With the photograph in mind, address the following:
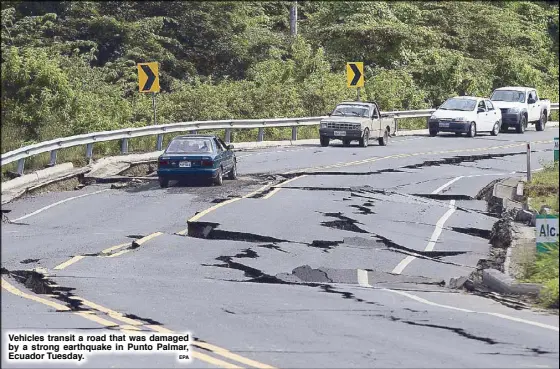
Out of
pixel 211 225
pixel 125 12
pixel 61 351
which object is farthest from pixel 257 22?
pixel 61 351

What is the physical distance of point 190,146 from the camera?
27.6 metres

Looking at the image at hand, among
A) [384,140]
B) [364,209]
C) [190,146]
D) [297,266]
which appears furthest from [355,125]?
[297,266]

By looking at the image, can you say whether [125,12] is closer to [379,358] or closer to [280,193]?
[280,193]

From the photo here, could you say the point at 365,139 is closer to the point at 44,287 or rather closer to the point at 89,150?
the point at 89,150

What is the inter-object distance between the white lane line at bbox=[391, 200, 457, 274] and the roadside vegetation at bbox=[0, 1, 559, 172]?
1301 cm

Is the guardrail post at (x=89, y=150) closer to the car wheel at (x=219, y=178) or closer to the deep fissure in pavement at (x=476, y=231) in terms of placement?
the car wheel at (x=219, y=178)

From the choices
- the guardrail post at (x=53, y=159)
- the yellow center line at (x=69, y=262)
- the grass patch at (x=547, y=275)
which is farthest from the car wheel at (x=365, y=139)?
the grass patch at (x=547, y=275)

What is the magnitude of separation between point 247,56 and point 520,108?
1417 cm

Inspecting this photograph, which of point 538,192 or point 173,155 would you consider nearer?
point 538,192

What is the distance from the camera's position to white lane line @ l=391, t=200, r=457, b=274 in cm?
1714

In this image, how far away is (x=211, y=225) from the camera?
20.2 meters

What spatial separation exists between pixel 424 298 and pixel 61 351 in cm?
534

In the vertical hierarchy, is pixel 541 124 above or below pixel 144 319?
above

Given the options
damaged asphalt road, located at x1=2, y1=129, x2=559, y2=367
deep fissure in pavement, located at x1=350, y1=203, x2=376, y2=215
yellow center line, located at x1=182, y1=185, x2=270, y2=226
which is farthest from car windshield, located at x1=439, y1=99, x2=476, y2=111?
deep fissure in pavement, located at x1=350, y1=203, x2=376, y2=215
